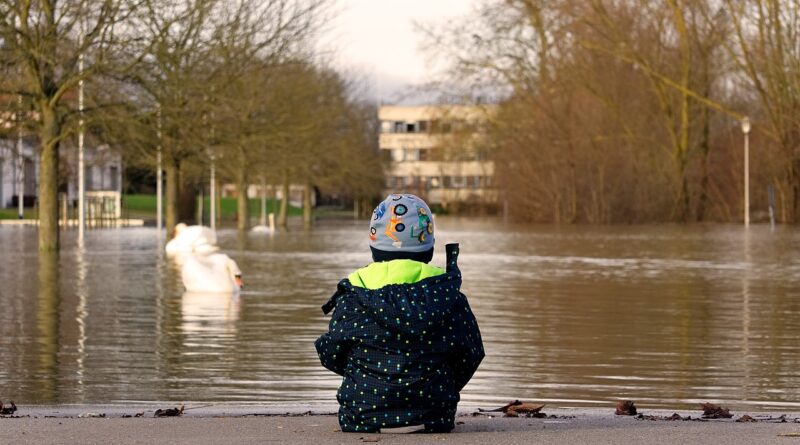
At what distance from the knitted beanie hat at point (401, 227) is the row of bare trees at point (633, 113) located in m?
53.4

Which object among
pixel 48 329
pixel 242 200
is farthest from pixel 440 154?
pixel 48 329

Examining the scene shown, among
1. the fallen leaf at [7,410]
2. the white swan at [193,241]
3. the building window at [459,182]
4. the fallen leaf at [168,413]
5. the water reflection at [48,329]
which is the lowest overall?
the water reflection at [48,329]

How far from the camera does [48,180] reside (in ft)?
106

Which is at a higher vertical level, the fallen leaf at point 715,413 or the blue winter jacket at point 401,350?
the blue winter jacket at point 401,350

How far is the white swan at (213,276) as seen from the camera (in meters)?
20.7

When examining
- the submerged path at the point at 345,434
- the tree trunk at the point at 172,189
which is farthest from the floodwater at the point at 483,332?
the tree trunk at the point at 172,189

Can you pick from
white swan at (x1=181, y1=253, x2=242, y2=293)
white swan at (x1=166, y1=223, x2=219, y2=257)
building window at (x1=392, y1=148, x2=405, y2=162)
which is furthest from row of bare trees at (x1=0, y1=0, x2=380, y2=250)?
building window at (x1=392, y1=148, x2=405, y2=162)

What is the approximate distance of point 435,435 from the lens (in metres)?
7.00

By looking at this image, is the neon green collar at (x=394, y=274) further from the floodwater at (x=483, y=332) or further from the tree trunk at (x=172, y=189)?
the tree trunk at (x=172, y=189)

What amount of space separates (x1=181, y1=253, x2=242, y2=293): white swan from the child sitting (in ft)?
44.4

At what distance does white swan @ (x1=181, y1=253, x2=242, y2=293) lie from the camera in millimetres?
20703

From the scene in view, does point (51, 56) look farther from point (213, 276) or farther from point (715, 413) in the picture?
point (715, 413)

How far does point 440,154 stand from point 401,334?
81.0m

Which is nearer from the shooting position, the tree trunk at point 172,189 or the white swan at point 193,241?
the white swan at point 193,241
